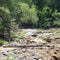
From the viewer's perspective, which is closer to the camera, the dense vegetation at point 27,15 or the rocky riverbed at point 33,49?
the rocky riverbed at point 33,49

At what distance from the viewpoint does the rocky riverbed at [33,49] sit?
3137cm

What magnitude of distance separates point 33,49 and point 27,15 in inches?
875

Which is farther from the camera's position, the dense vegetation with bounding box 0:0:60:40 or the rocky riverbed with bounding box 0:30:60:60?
the dense vegetation with bounding box 0:0:60:40

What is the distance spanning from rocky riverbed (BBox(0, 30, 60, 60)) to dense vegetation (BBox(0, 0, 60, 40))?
9.90 feet

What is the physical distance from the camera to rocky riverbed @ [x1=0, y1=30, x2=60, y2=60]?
103 feet

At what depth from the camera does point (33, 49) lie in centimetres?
3534

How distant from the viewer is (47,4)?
67062 mm

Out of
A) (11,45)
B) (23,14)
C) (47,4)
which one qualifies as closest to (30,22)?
(23,14)

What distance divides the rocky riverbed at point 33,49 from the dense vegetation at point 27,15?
302 cm

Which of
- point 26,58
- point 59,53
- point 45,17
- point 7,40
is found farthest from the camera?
point 45,17

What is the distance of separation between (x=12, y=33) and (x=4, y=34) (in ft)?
3.90

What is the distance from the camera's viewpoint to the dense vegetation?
42.1 meters

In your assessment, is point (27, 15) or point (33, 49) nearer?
point (33, 49)

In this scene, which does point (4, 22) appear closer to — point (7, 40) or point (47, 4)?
point (7, 40)
